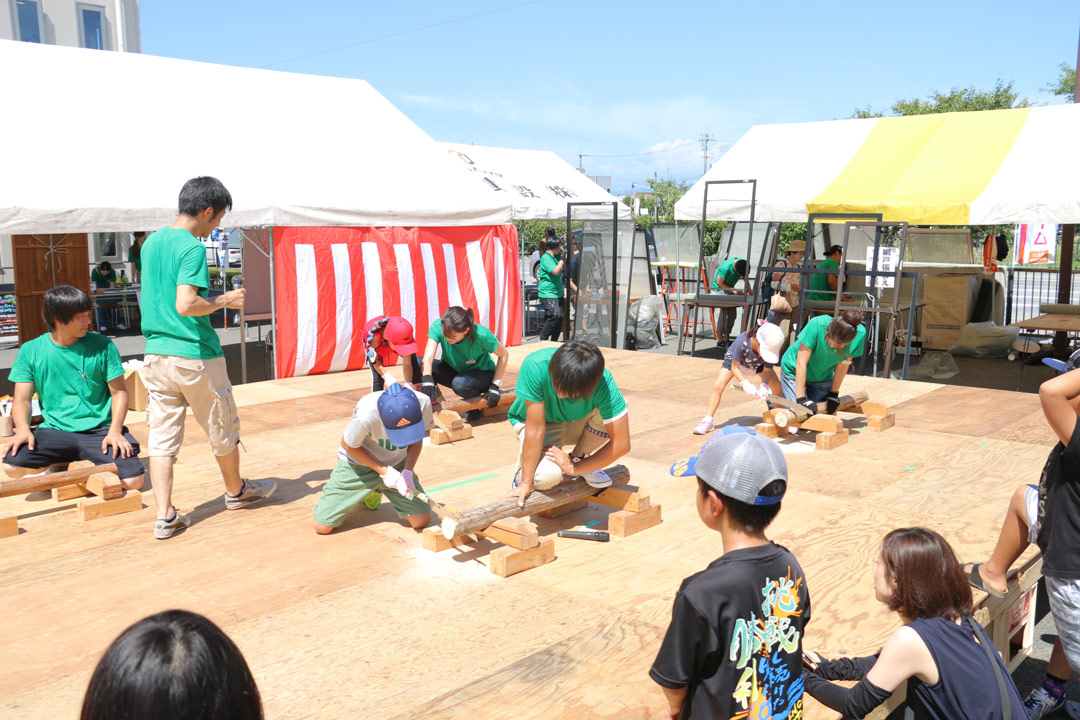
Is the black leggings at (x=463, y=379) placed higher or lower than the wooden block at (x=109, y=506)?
higher

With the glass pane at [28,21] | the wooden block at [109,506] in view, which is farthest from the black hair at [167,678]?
the glass pane at [28,21]

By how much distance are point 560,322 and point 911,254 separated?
7.94 m

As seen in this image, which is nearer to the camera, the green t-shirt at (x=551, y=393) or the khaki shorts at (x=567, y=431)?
the green t-shirt at (x=551, y=393)

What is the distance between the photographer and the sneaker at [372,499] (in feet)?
16.3

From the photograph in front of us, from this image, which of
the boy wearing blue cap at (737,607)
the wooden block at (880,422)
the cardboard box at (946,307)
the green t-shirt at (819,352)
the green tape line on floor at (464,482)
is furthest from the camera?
the cardboard box at (946,307)

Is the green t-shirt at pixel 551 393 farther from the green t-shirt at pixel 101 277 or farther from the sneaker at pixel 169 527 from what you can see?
the green t-shirt at pixel 101 277

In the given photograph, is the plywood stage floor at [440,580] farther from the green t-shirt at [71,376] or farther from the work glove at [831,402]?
the green t-shirt at [71,376]

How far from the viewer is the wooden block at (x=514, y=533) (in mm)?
4379

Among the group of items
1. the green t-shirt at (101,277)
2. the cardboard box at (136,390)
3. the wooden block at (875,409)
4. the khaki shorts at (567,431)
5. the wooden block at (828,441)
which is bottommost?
the wooden block at (828,441)

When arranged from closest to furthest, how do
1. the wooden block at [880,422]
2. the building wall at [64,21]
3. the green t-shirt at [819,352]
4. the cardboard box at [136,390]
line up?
1. the green t-shirt at [819,352]
2. the wooden block at [880,422]
3. the cardboard box at [136,390]
4. the building wall at [64,21]

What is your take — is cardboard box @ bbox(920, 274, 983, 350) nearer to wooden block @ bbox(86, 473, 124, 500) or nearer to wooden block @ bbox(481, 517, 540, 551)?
wooden block @ bbox(481, 517, 540, 551)

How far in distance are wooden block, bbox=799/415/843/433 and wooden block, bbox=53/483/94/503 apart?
5.41 m

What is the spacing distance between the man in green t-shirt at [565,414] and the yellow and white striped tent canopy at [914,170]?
269 inches

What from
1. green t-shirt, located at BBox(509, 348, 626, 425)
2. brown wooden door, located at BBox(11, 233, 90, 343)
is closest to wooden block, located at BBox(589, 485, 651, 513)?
green t-shirt, located at BBox(509, 348, 626, 425)
